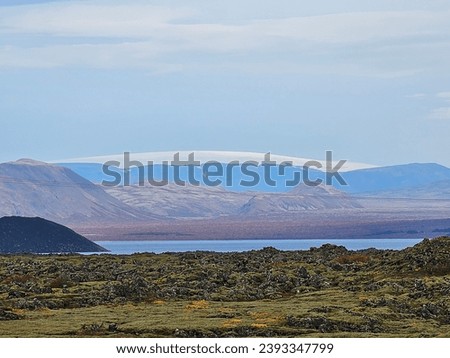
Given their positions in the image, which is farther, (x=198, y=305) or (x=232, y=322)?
(x=198, y=305)

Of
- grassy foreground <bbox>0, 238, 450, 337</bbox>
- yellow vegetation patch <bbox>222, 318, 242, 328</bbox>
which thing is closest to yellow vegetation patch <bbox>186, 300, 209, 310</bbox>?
grassy foreground <bbox>0, 238, 450, 337</bbox>

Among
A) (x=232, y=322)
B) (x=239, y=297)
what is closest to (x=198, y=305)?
(x=239, y=297)

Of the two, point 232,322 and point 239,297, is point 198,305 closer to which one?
point 239,297

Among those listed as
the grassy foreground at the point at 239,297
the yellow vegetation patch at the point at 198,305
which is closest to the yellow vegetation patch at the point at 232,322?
the grassy foreground at the point at 239,297

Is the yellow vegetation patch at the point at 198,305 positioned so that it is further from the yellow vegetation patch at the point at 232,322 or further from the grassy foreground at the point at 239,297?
the yellow vegetation patch at the point at 232,322

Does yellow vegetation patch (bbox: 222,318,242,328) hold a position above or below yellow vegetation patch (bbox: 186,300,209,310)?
below

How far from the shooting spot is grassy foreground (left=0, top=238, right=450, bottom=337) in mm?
50594

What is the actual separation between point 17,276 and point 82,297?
63.8ft

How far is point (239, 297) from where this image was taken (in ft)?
217

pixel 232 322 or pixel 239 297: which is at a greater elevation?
pixel 239 297

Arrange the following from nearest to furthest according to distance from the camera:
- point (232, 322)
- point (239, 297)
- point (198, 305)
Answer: point (232, 322), point (198, 305), point (239, 297)

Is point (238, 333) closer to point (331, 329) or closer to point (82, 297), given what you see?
point (331, 329)

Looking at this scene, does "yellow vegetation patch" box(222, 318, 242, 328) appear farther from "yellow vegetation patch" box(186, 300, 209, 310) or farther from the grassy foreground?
"yellow vegetation patch" box(186, 300, 209, 310)

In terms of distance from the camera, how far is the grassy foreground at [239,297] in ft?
166
